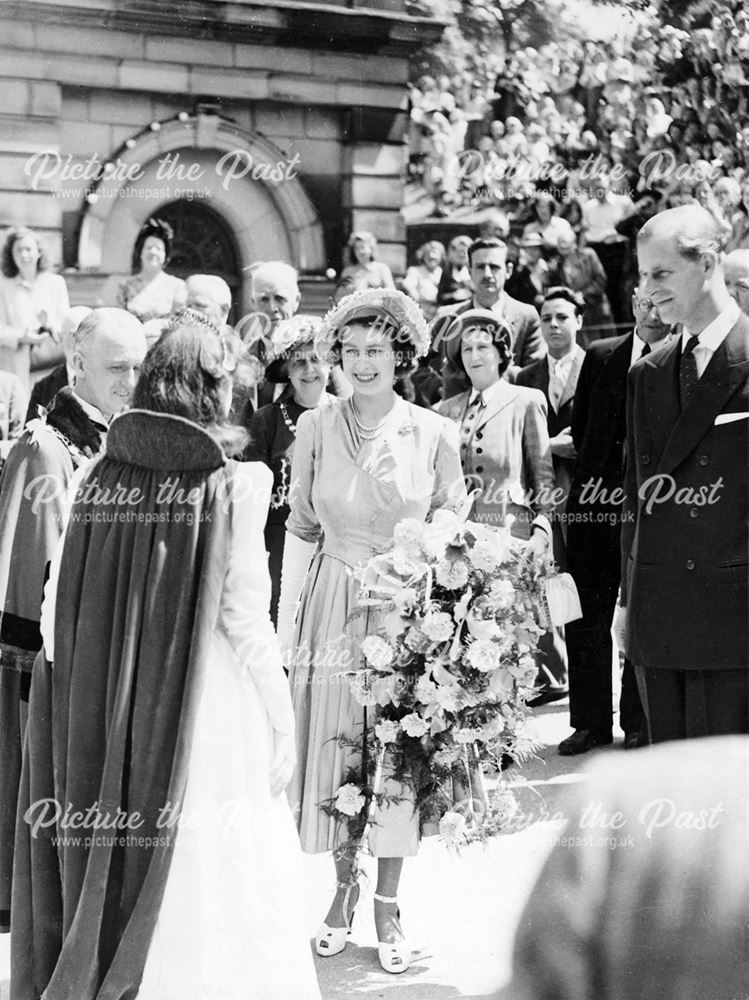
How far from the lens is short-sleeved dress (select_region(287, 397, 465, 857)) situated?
460 centimetres

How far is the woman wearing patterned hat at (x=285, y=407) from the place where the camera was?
20.0ft

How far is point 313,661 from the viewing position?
462 cm

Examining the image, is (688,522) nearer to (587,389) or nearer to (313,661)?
(313,661)

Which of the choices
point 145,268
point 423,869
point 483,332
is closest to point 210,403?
point 423,869

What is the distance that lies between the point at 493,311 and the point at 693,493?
2626mm

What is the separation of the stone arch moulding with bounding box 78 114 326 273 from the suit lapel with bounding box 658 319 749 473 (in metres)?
3.74

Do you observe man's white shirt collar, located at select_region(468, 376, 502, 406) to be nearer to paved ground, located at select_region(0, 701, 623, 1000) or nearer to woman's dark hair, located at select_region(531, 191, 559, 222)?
paved ground, located at select_region(0, 701, 623, 1000)

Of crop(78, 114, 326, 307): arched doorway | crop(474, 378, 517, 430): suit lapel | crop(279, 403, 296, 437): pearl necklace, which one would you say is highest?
crop(78, 114, 326, 307): arched doorway

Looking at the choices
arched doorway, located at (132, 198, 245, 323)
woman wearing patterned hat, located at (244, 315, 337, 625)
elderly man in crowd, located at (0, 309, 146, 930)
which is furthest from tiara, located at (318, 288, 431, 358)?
arched doorway, located at (132, 198, 245, 323)

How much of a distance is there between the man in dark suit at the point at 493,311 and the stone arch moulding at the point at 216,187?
34.6 inches

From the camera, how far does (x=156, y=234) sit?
301 inches

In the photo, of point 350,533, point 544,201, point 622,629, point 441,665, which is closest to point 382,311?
point 350,533

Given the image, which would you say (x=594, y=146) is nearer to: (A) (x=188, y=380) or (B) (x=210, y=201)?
(B) (x=210, y=201)

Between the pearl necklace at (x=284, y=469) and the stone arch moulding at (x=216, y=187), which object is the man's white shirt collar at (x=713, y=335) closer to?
the pearl necklace at (x=284, y=469)
